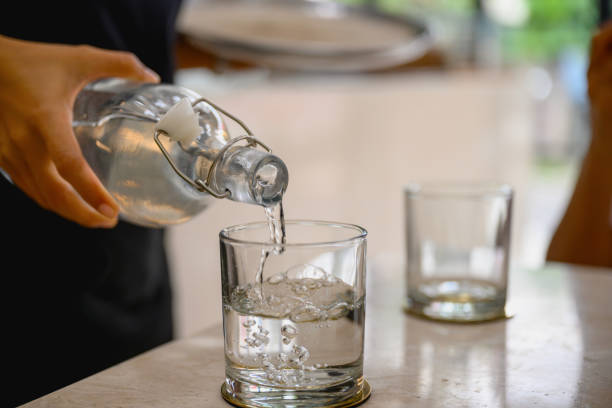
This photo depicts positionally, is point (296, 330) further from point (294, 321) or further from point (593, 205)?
point (593, 205)

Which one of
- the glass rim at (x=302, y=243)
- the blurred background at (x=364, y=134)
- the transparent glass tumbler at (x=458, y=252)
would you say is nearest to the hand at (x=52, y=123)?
the glass rim at (x=302, y=243)

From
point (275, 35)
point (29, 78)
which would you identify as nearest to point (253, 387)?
point (29, 78)

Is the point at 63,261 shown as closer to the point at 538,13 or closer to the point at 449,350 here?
the point at 449,350

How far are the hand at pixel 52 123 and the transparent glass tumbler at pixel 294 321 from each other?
0.15 metres

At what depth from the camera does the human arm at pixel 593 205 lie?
1.06m

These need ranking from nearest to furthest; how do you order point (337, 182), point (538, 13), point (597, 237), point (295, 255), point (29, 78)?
point (295, 255) → point (29, 78) → point (597, 237) → point (337, 182) → point (538, 13)

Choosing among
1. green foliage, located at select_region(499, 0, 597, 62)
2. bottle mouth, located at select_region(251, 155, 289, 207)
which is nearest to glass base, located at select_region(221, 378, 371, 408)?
bottle mouth, located at select_region(251, 155, 289, 207)

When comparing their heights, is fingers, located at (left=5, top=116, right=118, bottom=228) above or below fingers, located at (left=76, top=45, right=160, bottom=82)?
below

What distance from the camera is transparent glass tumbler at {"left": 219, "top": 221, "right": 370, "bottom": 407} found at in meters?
0.47

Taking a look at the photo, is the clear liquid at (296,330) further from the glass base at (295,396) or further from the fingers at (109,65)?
the fingers at (109,65)

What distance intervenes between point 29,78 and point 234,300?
0.26m

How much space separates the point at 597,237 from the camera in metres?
1.07

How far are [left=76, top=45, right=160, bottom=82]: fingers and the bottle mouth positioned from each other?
216mm

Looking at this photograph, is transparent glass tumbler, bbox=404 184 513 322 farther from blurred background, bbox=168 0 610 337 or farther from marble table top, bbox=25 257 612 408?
blurred background, bbox=168 0 610 337
